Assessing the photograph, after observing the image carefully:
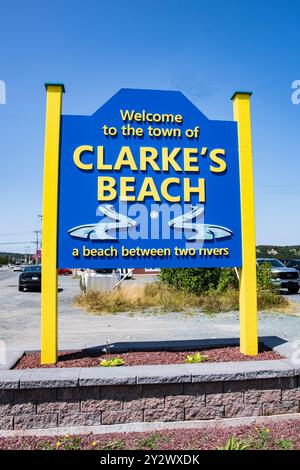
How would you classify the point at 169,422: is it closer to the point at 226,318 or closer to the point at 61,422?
the point at 61,422

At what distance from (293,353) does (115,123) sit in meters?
3.77

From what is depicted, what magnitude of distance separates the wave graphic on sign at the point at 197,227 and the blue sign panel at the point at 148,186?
0.5 inches

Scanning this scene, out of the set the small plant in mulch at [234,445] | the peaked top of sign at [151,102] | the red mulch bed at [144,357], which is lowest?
the small plant in mulch at [234,445]

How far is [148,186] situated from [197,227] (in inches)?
33.7

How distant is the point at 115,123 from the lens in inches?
209

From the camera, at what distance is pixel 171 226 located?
528 centimetres

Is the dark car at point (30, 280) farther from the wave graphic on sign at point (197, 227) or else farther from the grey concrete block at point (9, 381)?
the grey concrete block at point (9, 381)

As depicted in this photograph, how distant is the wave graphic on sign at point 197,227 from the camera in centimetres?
530

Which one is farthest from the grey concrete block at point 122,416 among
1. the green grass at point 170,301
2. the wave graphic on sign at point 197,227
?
the green grass at point 170,301

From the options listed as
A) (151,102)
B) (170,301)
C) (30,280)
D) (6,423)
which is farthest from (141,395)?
(30,280)

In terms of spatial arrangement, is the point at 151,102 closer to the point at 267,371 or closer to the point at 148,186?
the point at 148,186

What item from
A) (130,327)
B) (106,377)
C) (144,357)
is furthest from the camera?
(130,327)
